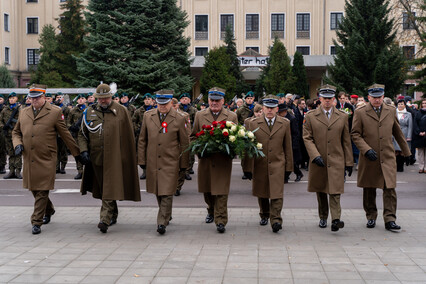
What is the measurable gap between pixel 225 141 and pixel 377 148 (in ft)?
8.00

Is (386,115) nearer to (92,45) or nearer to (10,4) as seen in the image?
(92,45)

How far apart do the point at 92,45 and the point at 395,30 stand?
18.4 metres

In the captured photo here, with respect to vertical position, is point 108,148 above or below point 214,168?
above

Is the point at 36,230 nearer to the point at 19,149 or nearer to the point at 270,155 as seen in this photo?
the point at 19,149

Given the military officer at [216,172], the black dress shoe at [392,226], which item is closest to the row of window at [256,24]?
the military officer at [216,172]

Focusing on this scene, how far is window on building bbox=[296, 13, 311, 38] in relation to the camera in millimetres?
55938

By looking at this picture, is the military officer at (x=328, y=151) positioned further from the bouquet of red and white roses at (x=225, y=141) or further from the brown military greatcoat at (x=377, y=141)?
the bouquet of red and white roses at (x=225, y=141)

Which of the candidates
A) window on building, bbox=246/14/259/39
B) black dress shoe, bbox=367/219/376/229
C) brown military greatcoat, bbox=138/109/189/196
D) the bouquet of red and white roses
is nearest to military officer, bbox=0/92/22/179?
brown military greatcoat, bbox=138/109/189/196

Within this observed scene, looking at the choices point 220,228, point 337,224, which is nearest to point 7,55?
point 220,228

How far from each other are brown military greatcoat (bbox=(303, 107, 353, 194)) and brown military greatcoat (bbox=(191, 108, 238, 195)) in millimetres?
1270

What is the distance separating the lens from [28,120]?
28.7 ft

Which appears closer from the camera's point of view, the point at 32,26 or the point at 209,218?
the point at 209,218

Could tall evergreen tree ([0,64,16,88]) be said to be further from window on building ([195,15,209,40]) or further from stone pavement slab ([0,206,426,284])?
stone pavement slab ([0,206,426,284])

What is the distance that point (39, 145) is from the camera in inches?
341
